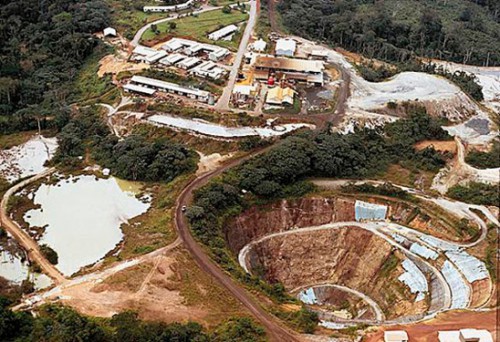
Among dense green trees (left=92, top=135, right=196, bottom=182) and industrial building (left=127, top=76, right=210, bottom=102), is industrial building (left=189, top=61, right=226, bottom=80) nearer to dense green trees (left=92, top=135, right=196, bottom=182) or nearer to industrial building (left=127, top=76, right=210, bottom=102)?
industrial building (left=127, top=76, right=210, bottom=102)

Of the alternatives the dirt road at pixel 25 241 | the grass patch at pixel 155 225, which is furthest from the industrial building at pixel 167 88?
the dirt road at pixel 25 241

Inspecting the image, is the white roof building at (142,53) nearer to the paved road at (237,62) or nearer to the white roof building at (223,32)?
the white roof building at (223,32)

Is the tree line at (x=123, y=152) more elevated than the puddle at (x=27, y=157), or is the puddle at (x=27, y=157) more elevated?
the tree line at (x=123, y=152)

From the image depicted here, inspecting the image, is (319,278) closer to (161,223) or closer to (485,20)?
(161,223)

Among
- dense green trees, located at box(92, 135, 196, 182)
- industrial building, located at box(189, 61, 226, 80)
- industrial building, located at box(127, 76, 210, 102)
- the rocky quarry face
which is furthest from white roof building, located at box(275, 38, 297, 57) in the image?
the rocky quarry face

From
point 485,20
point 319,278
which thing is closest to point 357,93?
point 319,278

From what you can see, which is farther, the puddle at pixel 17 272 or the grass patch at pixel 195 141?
the grass patch at pixel 195 141

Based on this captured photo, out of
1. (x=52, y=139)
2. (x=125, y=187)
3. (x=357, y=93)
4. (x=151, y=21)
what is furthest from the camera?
(x=151, y=21)
